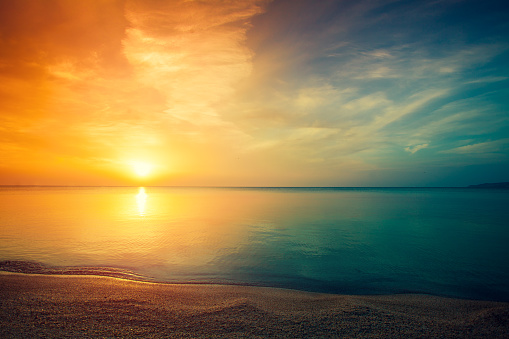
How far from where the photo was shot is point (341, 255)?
15.7 m

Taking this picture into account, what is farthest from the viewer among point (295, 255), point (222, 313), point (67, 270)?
point (295, 255)

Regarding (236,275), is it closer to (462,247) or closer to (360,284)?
(360,284)

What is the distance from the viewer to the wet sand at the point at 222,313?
607 centimetres

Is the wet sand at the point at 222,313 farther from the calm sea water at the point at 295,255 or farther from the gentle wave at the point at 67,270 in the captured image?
the calm sea water at the point at 295,255

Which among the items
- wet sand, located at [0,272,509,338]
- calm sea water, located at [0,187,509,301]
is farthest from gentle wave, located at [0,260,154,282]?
wet sand, located at [0,272,509,338]

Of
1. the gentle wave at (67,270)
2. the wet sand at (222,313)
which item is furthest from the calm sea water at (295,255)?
the wet sand at (222,313)

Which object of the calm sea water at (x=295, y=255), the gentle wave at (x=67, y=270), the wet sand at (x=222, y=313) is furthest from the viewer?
the calm sea water at (x=295, y=255)

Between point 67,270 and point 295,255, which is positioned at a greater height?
point 67,270

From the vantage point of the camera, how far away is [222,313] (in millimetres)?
7016

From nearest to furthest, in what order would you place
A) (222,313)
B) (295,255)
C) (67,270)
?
(222,313) < (67,270) < (295,255)

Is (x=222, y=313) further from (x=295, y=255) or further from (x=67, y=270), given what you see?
(x=295, y=255)

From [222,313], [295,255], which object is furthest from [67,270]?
[295,255]

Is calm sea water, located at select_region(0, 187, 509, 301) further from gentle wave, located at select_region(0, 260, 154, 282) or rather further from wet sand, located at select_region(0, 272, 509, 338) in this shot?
wet sand, located at select_region(0, 272, 509, 338)

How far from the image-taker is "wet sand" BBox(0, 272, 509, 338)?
6074 mm
